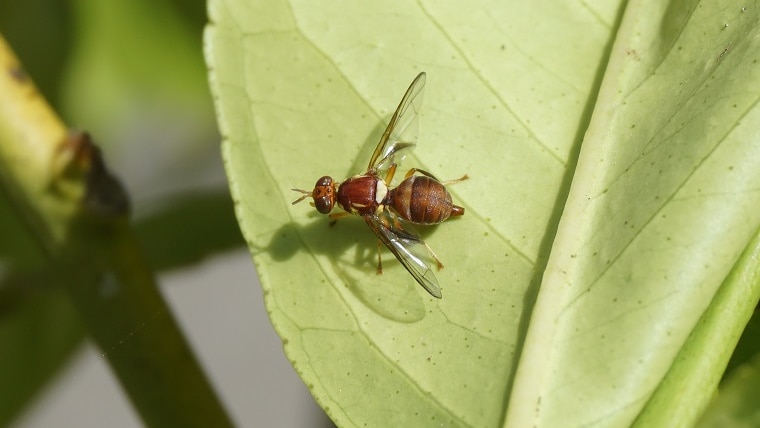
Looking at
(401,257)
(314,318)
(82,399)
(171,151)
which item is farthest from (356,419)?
(82,399)

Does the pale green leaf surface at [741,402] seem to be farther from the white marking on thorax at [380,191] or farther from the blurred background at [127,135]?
the blurred background at [127,135]

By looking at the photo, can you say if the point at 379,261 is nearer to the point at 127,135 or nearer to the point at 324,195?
the point at 324,195

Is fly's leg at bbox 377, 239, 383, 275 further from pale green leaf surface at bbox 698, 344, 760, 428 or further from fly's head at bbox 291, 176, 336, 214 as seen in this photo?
pale green leaf surface at bbox 698, 344, 760, 428

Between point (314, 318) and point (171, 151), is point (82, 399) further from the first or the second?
point (314, 318)

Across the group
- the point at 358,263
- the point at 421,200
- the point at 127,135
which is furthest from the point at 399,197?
the point at 127,135

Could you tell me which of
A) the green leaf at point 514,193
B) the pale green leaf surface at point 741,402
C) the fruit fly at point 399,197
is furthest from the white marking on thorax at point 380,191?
the pale green leaf surface at point 741,402
